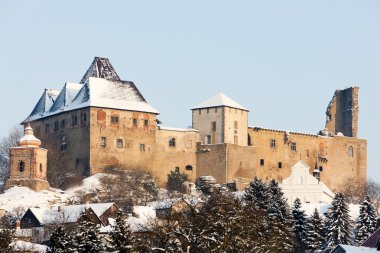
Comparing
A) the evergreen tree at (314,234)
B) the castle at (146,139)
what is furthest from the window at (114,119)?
the evergreen tree at (314,234)

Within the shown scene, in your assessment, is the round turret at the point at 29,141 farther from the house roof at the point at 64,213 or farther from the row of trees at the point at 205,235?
the row of trees at the point at 205,235

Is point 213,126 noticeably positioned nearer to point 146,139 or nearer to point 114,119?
point 146,139

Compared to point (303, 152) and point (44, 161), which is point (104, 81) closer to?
point (44, 161)

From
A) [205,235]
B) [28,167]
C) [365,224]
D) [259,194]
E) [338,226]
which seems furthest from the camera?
[28,167]

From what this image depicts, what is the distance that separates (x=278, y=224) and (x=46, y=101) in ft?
142

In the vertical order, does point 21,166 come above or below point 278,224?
above

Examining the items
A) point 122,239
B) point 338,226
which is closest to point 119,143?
point 338,226

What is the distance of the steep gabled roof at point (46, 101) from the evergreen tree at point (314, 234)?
3323cm

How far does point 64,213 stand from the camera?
84.1 metres

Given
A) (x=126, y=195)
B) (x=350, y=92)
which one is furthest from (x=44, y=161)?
(x=350, y=92)

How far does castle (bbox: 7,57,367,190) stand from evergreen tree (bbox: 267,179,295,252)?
1598 centimetres

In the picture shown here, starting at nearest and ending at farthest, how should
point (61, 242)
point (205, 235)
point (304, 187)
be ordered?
point (61, 242), point (205, 235), point (304, 187)

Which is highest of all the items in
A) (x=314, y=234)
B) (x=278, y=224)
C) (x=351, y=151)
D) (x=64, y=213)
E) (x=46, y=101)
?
(x=46, y=101)

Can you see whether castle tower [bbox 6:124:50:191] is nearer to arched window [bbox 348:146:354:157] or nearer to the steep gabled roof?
the steep gabled roof
